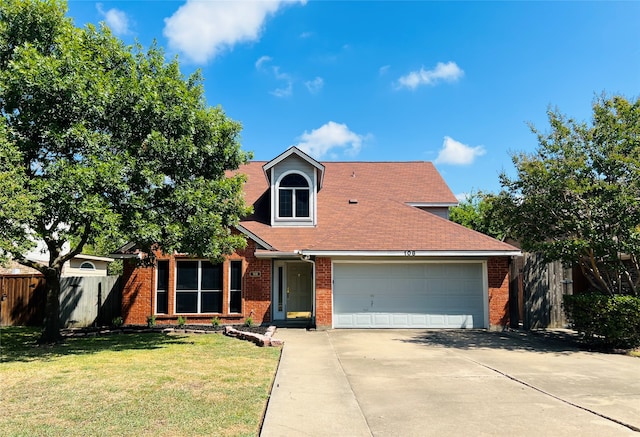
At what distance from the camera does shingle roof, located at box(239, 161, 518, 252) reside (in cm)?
1512

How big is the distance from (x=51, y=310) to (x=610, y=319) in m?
14.8

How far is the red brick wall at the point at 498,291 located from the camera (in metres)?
14.9

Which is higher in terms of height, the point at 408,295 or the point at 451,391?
the point at 408,295

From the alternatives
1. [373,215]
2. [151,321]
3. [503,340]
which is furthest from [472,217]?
[151,321]

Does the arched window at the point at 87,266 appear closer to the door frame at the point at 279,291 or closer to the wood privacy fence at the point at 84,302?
the wood privacy fence at the point at 84,302

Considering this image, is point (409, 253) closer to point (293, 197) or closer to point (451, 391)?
point (293, 197)

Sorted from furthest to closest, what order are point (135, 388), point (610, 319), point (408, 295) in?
point (408, 295) → point (610, 319) → point (135, 388)

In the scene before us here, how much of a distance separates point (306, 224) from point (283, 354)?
8296 mm

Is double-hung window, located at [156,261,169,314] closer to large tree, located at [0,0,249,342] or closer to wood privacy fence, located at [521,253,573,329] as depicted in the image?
large tree, located at [0,0,249,342]

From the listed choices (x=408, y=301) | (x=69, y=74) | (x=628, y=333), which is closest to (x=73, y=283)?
(x=69, y=74)

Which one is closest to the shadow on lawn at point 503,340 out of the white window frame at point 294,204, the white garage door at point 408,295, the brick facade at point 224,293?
the white garage door at point 408,295

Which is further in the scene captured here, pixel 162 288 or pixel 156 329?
pixel 162 288

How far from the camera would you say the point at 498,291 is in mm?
14984

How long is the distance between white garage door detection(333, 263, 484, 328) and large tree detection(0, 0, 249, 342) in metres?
4.80
